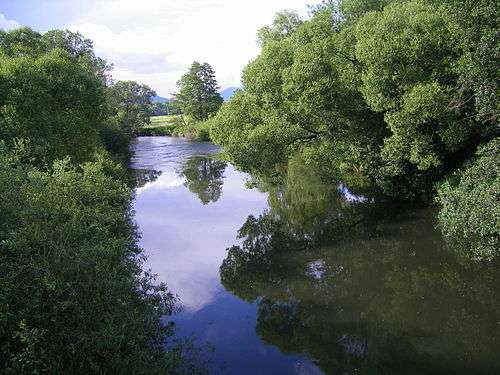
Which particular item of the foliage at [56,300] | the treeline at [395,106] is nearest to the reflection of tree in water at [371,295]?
the treeline at [395,106]

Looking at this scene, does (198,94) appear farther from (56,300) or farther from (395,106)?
(56,300)

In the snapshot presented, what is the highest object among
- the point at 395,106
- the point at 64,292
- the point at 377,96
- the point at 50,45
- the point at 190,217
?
the point at 50,45

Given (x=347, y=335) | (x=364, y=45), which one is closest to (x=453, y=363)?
(x=347, y=335)

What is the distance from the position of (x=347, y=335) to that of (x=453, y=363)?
107 inches

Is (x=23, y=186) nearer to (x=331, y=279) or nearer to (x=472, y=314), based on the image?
(x=331, y=279)

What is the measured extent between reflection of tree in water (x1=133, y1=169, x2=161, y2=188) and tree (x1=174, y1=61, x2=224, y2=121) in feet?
129

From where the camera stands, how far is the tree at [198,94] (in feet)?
264

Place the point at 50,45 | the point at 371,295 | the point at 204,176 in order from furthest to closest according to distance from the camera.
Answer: the point at 50,45
the point at 204,176
the point at 371,295

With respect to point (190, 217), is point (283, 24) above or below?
above

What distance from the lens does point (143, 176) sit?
39.4 m

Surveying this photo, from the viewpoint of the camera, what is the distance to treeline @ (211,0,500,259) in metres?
15.4

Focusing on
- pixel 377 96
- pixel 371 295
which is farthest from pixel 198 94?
pixel 371 295

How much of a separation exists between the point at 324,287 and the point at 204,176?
25005mm

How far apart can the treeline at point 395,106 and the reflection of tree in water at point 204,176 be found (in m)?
6.92
